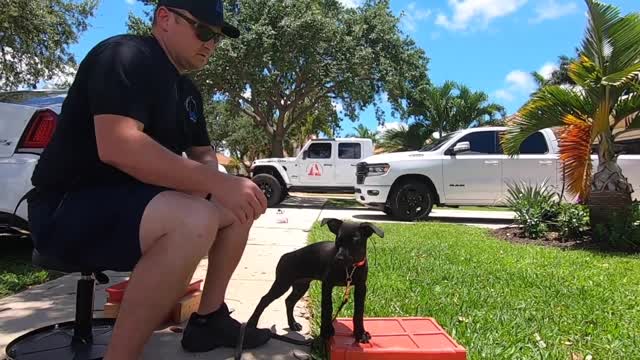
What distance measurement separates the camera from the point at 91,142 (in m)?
2.03

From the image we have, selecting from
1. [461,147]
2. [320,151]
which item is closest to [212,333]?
[461,147]

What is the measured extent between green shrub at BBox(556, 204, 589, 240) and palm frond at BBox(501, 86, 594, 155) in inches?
46.5

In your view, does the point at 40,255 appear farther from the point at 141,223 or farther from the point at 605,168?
the point at 605,168

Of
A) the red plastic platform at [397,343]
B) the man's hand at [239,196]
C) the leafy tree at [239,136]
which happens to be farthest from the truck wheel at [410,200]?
the leafy tree at [239,136]

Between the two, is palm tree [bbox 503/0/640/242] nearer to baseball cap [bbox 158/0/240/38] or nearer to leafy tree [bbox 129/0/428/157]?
baseball cap [bbox 158/0/240/38]

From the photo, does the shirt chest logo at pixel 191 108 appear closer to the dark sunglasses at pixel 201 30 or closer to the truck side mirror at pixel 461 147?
the dark sunglasses at pixel 201 30

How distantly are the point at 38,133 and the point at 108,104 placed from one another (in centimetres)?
249

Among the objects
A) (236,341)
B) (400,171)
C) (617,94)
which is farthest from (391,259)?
(400,171)

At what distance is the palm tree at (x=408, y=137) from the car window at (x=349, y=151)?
11249 millimetres

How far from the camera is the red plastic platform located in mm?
2207

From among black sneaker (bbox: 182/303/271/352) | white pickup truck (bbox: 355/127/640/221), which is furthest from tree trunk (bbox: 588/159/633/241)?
black sneaker (bbox: 182/303/271/352)

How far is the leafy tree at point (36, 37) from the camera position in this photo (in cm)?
1145

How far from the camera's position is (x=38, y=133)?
3.94 meters

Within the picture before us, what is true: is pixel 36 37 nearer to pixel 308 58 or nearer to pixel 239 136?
pixel 308 58
